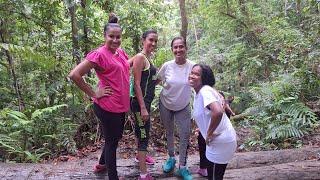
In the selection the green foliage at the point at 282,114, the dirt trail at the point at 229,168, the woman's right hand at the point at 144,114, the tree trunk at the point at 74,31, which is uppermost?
the tree trunk at the point at 74,31

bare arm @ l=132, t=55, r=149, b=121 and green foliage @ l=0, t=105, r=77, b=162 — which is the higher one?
bare arm @ l=132, t=55, r=149, b=121

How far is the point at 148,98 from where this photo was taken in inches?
179

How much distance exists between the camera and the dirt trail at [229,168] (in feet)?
16.4

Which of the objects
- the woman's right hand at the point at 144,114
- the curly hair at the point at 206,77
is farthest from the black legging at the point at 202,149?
the curly hair at the point at 206,77

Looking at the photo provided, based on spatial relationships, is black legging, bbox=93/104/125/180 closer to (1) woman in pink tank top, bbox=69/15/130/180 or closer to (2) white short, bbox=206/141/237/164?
(1) woman in pink tank top, bbox=69/15/130/180

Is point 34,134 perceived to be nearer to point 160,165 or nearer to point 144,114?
point 160,165

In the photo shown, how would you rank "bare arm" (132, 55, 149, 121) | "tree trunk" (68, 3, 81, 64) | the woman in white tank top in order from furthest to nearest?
"tree trunk" (68, 3, 81, 64) → "bare arm" (132, 55, 149, 121) → the woman in white tank top

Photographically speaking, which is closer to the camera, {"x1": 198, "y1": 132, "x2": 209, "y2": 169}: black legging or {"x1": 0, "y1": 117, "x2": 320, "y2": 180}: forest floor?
{"x1": 198, "y1": 132, "x2": 209, "y2": 169}: black legging

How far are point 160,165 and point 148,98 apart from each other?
4.36ft

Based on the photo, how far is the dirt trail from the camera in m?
5.01

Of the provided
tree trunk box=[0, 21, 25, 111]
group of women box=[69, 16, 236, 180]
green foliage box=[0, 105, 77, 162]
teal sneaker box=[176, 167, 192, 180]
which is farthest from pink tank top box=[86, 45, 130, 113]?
tree trunk box=[0, 21, 25, 111]

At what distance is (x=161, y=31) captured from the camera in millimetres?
13711

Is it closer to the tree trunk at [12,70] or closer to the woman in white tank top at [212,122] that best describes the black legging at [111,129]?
the woman in white tank top at [212,122]

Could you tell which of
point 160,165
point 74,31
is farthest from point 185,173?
point 74,31
